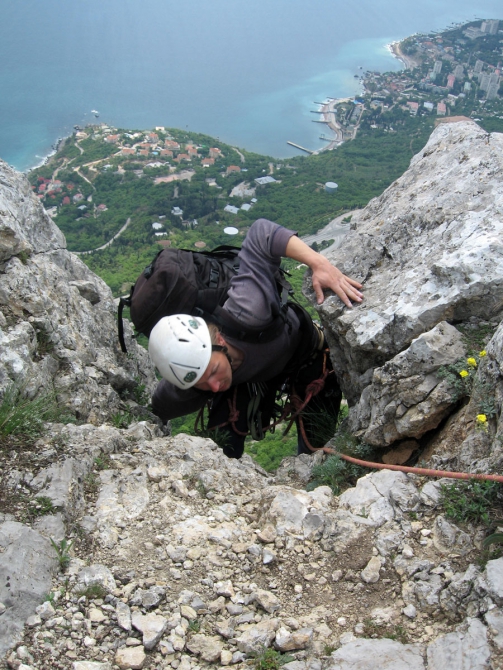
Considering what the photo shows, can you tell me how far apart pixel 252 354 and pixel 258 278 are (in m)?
0.71

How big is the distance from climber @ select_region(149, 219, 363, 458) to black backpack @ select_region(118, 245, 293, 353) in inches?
3.0

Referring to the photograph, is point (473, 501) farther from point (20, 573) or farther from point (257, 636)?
point (20, 573)

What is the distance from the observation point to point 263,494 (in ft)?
13.3

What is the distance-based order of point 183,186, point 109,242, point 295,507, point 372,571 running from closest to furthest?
point 372,571 < point 295,507 < point 109,242 < point 183,186

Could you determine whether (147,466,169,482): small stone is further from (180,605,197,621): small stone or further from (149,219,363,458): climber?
(180,605,197,621): small stone

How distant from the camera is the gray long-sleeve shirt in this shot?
4434 millimetres

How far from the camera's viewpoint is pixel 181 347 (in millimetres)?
4062

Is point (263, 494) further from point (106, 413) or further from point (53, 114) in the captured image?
point (53, 114)

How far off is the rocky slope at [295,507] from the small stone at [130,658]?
0.04ft

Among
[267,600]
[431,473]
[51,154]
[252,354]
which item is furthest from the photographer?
[51,154]

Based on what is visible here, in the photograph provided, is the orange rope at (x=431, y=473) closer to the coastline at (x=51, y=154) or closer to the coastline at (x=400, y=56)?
the coastline at (x=51, y=154)

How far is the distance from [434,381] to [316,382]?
75.5 inches

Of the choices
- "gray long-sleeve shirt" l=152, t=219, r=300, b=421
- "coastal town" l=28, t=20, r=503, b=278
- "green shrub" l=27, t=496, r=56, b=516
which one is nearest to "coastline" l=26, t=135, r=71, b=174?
"coastal town" l=28, t=20, r=503, b=278

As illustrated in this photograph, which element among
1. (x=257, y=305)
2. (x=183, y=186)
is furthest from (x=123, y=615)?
(x=183, y=186)
